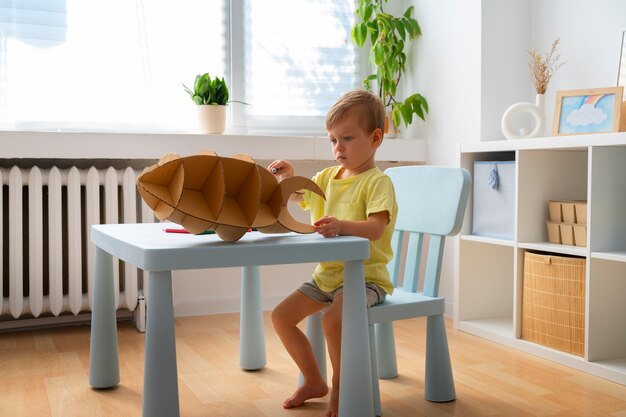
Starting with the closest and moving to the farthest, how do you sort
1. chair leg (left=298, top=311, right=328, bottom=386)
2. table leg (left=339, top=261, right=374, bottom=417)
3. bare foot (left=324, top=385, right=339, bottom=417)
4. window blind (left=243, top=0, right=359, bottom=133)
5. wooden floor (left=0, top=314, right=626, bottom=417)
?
table leg (left=339, top=261, right=374, bottom=417)
bare foot (left=324, top=385, right=339, bottom=417)
wooden floor (left=0, top=314, right=626, bottom=417)
chair leg (left=298, top=311, right=328, bottom=386)
window blind (left=243, top=0, right=359, bottom=133)

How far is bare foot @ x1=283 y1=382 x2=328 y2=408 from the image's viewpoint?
1.89 m

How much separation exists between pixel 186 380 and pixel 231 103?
4.81 ft

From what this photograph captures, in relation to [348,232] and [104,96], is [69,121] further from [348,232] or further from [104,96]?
[348,232]

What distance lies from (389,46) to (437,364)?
5.79ft

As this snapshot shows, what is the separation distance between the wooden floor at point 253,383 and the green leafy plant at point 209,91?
0.98 meters

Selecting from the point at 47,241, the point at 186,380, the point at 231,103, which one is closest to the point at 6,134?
the point at 47,241

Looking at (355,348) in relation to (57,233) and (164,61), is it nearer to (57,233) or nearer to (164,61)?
(57,233)

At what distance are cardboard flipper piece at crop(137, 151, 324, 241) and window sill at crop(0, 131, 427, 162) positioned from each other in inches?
58.6

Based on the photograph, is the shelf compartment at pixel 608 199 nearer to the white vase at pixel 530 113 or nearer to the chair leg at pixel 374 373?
the white vase at pixel 530 113

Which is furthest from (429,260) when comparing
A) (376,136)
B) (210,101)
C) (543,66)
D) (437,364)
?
(210,101)

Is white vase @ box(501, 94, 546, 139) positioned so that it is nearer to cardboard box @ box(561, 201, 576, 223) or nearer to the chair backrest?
cardboard box @ box(561, 201, 576, 223)

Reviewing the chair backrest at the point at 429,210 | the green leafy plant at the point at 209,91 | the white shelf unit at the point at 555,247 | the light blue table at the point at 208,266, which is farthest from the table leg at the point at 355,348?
the green leafy plant at the point at 209,91

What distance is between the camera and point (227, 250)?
4.43ft

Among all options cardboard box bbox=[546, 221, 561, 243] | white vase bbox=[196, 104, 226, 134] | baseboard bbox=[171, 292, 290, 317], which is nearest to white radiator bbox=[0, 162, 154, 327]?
baseboard bbox=[171, 292, 290, 317]
